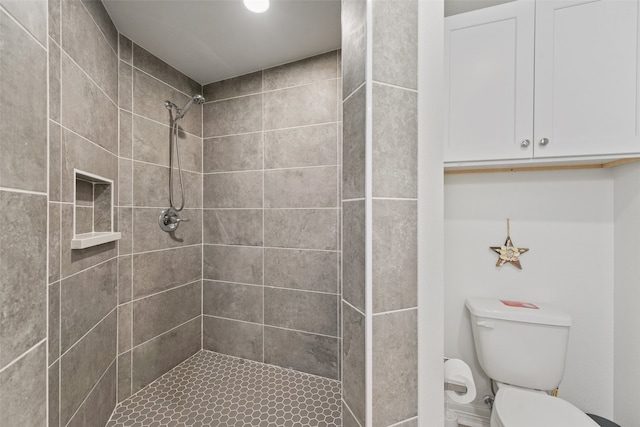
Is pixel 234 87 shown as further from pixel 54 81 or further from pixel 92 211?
pixel 92 211

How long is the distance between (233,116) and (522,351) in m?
2.34

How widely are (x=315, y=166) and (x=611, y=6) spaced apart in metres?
1.53

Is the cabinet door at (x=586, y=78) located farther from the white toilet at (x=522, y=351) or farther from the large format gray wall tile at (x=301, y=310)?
the large format gray wall tile at (x=301, y=310)

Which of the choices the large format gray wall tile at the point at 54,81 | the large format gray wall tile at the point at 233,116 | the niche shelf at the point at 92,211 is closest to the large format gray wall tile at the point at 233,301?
the niche shelf at the point at 92,211

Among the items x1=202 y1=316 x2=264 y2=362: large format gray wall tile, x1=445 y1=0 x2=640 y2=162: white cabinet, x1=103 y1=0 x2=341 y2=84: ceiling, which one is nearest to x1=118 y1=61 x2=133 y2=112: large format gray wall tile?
x1=103 y1=0 x2=341 y2=84: ceiling

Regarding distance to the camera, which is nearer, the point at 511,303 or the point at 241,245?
the point at 511,303

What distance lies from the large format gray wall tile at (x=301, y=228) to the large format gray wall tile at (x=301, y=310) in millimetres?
343

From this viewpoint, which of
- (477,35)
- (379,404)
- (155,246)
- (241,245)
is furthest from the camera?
(241,245)

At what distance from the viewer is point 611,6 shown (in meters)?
1.06

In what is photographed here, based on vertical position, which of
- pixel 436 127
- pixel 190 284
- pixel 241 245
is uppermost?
pixel 436 127

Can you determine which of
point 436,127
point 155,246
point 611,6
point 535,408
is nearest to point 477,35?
point 611,6

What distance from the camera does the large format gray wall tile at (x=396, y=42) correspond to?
2.30 feet

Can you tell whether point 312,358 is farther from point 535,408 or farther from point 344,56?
point 344,56

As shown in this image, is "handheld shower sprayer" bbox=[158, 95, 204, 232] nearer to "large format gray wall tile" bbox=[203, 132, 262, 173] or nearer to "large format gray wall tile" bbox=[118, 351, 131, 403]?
"large format gray wall tile" bbox=[203, 132, 262, 173]
